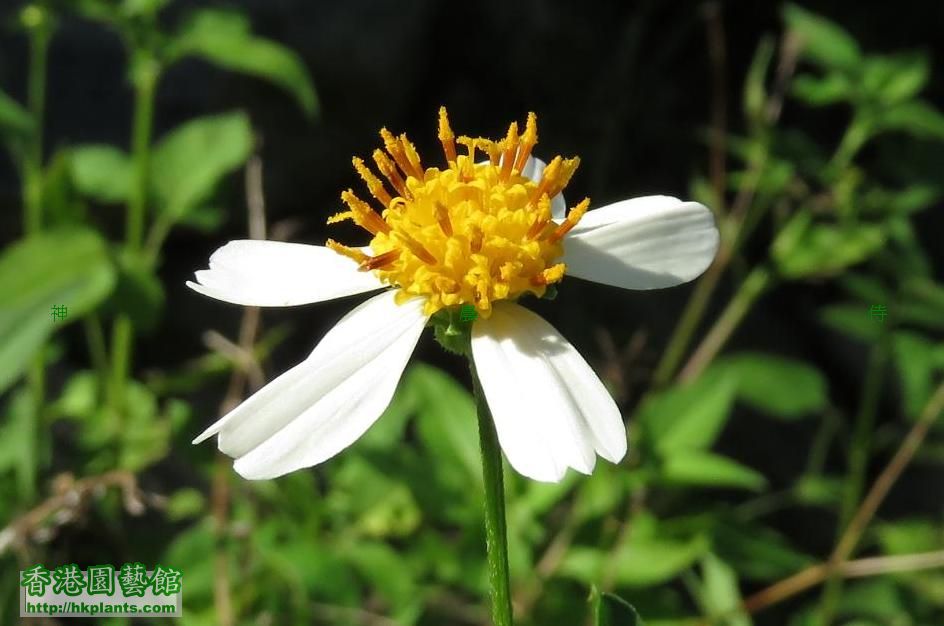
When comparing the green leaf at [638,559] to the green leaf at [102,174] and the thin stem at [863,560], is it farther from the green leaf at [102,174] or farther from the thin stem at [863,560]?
the green leaf at [102,174]

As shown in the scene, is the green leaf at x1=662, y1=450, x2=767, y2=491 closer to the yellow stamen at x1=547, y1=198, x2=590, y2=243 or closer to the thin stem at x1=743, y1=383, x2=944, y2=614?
the thin stem at x1=743, y1=383, x2=944, y2=614

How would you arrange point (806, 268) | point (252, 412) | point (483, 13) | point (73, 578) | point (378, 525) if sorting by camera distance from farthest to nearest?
point (483, 13), point (806, 268), point (378, 525), point (73, 578), point (252, 412)

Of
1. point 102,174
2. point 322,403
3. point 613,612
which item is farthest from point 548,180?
point 102,174

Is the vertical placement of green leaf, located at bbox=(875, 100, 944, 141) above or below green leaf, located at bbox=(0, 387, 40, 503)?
above

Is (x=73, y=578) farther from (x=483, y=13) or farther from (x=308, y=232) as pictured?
(x=483, y=13)

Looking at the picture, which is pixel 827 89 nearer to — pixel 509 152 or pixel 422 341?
pixel 509 152

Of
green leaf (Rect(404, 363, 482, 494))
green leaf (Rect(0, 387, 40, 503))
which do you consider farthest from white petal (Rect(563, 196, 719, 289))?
green leaf (Rect(0, 387, 40, 503))

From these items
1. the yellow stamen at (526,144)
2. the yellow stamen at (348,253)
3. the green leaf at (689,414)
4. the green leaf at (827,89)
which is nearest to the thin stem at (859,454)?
the green leaf at (689,414)

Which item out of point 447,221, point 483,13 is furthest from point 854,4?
point 447,221
